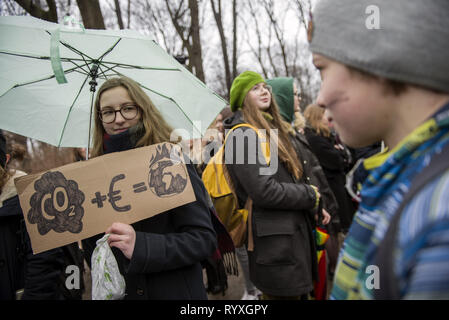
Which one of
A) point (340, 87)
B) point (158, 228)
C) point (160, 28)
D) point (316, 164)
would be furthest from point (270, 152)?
point (160, 28)

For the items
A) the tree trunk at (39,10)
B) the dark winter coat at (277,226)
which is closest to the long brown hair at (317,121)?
the dark winter coat at (277,226)

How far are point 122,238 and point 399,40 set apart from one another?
1.29 meters

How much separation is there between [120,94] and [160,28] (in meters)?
13.3

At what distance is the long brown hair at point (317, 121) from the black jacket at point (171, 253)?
9.74 feet

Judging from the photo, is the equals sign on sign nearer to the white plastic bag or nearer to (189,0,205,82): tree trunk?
the white plastic bag

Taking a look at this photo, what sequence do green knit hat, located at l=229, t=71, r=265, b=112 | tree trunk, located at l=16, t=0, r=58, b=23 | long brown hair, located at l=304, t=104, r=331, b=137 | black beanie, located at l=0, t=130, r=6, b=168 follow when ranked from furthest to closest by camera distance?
tree trunk, located at l=16, t=0, r=58, b=23 → long brown hair, located at l=304, t=104, r=331, b=137 → green knit hat, located at l=229, t=71, r=265, b=112 → black beanie, located at l=0, t=130, r=6, b=168

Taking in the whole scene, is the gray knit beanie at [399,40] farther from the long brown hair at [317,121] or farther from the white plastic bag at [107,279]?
the long brown hair at [317,121]

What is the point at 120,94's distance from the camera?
1.63 m

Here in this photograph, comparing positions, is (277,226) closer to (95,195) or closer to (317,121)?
(95,195)

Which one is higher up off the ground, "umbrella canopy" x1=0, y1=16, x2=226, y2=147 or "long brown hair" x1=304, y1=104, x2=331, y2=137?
"umbrella canopy" x1=0, y1=16, x2=226, y2=147

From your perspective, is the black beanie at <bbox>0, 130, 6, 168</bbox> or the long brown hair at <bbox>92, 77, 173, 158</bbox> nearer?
the long brown hair at <bbox>92, 77, 173, 158</bbox>

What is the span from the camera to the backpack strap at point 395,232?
56 cm

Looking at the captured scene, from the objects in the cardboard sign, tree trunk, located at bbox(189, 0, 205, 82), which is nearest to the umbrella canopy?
the cardboard sign

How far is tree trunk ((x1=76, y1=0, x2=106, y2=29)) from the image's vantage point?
4.13 metres
